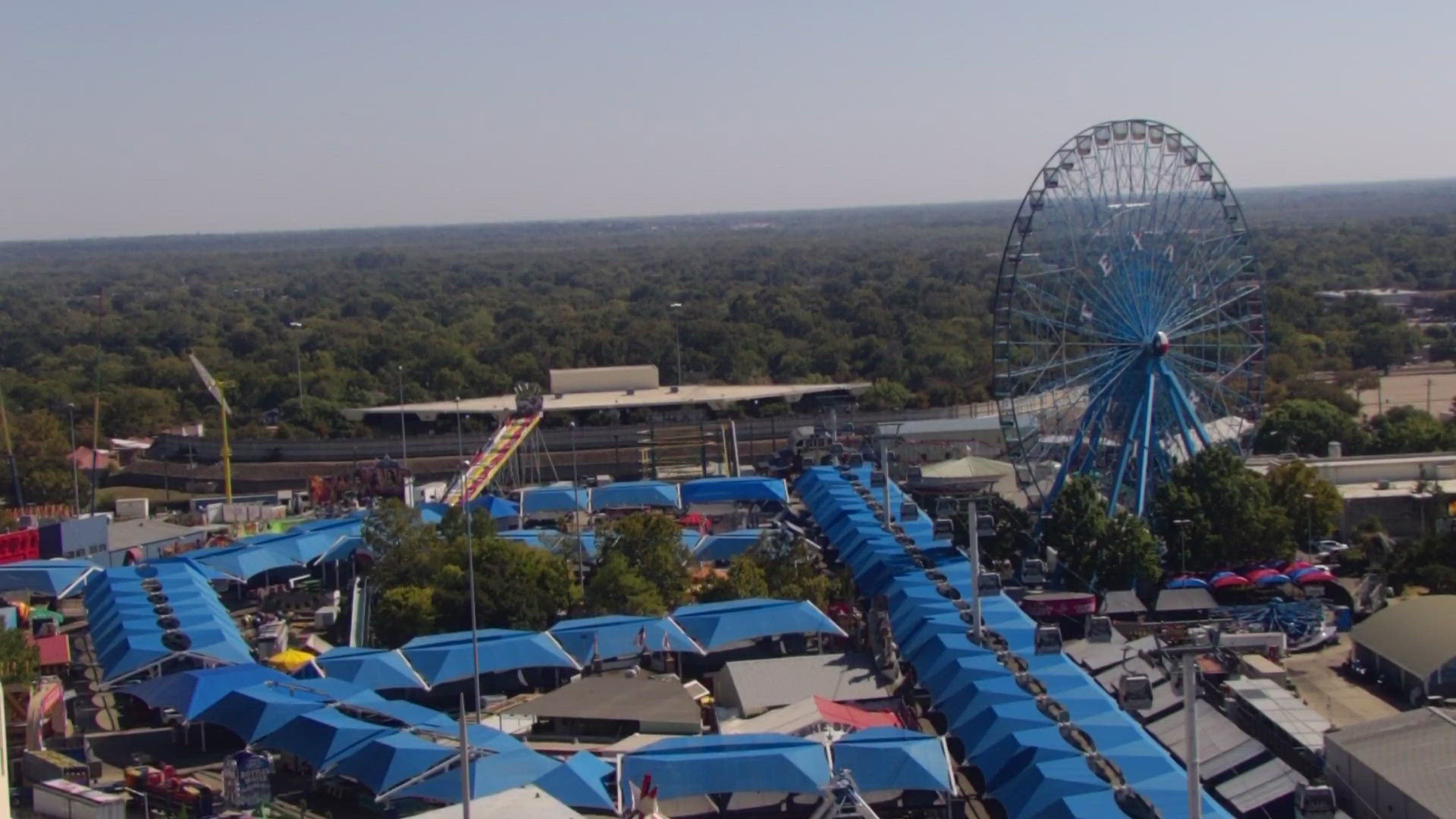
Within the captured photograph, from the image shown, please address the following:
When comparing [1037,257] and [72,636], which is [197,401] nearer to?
[72,636]

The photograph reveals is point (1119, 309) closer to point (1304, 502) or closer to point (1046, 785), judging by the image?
point (1304, 502)

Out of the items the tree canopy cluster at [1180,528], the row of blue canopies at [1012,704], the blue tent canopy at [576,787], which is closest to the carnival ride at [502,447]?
the row of blue canopies at [1012,704]

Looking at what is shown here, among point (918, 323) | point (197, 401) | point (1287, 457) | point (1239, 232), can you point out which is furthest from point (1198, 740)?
point (918, 323)

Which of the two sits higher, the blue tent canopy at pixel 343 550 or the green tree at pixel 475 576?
the green tree at pixel 475 576

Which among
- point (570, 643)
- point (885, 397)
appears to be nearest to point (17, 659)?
point (570, 643)

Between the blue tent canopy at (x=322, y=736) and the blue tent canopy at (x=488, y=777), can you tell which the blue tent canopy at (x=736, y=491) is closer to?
the blue tent canopy at (x=322, y=736)
